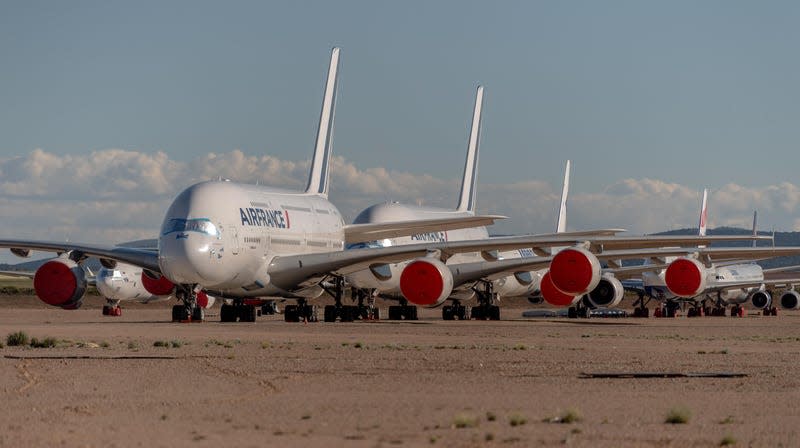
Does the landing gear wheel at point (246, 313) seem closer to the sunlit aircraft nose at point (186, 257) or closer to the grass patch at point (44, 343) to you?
the sunlit aircraft nose at point (186, 257)

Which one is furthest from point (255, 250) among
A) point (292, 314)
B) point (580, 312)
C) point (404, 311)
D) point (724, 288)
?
point (724, 288)

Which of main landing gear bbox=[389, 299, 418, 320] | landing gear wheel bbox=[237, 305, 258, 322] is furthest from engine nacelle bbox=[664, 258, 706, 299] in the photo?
landing gear wheel bbox=[237, 305, 258, 322]

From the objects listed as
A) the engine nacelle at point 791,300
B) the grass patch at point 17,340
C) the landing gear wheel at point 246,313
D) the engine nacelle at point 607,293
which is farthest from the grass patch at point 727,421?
the engine nacelle at point 791,300

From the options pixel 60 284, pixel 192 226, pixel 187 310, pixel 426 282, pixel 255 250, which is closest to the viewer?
pixel 192 226

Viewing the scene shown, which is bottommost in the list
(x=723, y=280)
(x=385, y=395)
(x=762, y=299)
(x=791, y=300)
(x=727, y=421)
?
(x=385, y=395)

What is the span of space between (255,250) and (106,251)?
4267 mm

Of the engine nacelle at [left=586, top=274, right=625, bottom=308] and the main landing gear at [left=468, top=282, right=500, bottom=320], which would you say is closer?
the main landing gear at [left=468, top=282, right=500, bottom=320]

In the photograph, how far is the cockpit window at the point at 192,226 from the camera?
33.8 m

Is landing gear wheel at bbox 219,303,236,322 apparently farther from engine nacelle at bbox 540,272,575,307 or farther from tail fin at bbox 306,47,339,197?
engine nacelle at bbox 540,272,575,307

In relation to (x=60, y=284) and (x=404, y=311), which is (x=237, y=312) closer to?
(x=60, y=284)

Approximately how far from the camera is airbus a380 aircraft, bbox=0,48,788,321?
34000 millimetres

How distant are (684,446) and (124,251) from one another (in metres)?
28.1

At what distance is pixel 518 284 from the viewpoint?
176 ft

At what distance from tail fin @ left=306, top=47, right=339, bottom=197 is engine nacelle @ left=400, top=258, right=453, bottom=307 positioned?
963 cm
